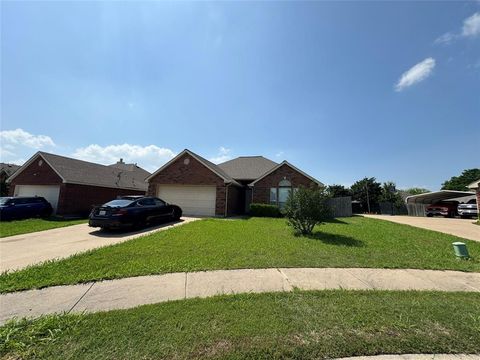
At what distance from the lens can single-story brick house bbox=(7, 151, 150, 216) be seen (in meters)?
17.8

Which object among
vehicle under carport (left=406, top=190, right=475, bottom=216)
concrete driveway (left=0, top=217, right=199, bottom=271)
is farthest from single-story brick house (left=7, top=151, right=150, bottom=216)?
vehicle under carport (left=406, top=190, right=475, bottom=216)

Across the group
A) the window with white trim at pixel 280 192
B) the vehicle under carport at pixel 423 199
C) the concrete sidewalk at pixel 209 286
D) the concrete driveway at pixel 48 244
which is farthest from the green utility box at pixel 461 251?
the vehicle under carport at pixel 423 199

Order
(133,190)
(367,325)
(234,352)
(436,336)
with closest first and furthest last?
(234,352), (436,336), (367,325), (133,190)

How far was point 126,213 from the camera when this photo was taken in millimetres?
10258

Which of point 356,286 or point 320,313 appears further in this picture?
point 356,286

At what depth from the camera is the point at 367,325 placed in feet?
10.1

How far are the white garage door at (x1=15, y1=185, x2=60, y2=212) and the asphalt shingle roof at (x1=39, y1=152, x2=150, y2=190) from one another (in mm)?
1419

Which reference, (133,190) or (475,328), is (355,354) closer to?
(475,328)

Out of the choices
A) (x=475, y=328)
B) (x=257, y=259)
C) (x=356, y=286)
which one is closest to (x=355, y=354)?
(x=475, y=328)

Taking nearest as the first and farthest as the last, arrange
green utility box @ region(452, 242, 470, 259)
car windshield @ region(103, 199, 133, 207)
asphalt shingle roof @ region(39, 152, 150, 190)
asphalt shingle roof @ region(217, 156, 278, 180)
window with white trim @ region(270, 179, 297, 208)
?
green utility box @ region(452, 242, 470, 259) → car windshield @ region(103, 199, 133, 207) → asphalt shingle roof @ region(39, 152, 150, 190) → window with white trim @ region(270, 179, 297, 208) → asphalt shingle roof @ region(217, 156, 278, 180)

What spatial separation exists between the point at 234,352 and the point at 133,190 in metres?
24.3

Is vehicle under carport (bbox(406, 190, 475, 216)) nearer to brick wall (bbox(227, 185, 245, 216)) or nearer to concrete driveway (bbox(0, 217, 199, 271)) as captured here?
brick wall (bbox(227, 185, 245, 216))

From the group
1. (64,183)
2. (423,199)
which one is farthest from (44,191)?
(423,199)

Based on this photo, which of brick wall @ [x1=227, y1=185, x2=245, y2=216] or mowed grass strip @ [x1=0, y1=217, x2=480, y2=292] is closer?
mowed grass strip @ [x1=0, y1=217, x2=480, y2=292]
